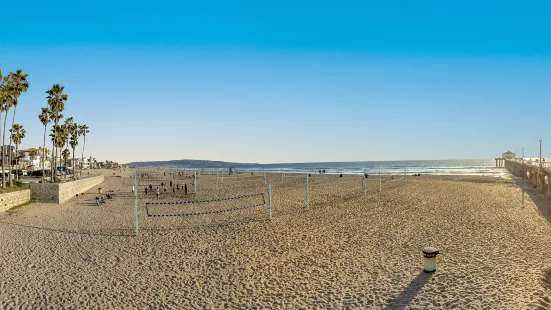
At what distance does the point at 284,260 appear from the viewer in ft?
33.3

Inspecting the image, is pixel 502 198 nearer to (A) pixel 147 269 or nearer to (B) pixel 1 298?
(A) pixel 147 269

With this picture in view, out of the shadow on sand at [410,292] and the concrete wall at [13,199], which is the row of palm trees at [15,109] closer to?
the concrete wall at [13,199]

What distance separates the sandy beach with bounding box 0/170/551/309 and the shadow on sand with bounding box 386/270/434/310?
0.13 ft

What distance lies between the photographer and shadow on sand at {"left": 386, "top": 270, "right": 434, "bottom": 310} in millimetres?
7021

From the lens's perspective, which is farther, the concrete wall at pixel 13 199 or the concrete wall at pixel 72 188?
the concrete wall at pixel 72 188

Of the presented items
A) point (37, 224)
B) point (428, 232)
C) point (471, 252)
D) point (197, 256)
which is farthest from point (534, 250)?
point (37, 224)

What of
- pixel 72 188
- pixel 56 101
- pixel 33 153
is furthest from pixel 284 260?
pixel 33 153

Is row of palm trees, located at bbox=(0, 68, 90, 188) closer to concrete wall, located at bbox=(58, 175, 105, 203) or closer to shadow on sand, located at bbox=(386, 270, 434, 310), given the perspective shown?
concrete wall, located at bbox=(58, 175, 105, 203)

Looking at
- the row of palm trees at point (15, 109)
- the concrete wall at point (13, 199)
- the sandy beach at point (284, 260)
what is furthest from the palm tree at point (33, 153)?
the sandy beach at point (284, 260)

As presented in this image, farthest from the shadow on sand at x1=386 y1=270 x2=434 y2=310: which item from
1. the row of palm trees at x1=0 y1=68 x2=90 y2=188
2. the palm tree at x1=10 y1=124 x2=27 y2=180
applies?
the palm tree at x1=10 y1=124 x2=27 y2=180

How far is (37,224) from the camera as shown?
658 inches

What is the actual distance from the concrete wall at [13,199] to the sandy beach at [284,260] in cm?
243

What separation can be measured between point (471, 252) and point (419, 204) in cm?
965

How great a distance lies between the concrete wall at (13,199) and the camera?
20.4 metres
